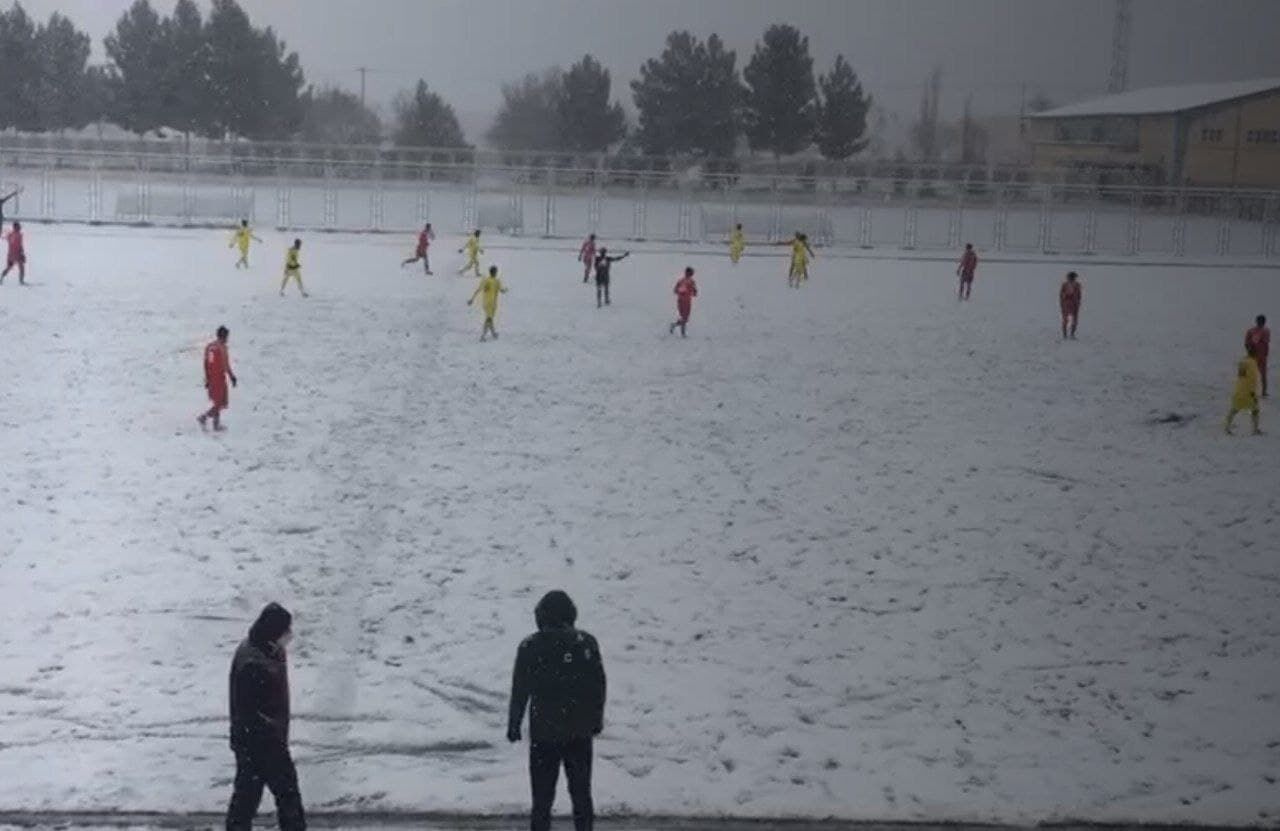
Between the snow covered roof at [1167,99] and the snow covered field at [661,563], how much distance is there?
26090 millimetres

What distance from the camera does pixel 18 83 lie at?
2500 inches

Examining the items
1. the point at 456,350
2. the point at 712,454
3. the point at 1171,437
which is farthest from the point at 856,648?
the point at 456,350

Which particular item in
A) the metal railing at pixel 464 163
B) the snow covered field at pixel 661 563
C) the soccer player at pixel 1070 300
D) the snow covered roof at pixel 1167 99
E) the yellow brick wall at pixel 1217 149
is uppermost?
the snow covered roof at pixel 1167 99

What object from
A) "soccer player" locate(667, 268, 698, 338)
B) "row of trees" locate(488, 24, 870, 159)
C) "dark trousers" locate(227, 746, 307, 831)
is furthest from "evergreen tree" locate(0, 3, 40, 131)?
"dark trousers" locate(227, 746, 307, 831)

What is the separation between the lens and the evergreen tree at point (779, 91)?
63094 mm

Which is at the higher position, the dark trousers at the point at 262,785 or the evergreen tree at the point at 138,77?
the evergreen tree at the point at 138,77

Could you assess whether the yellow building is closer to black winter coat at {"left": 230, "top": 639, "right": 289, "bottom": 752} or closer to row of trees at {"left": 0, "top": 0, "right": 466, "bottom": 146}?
row of trees at {"left": 0, "top": 0, "right": 466, "bottom": 146}

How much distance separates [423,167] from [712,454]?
32446mm

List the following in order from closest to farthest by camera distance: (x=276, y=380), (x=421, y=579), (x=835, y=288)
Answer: (x=421, y=579), (x=276, y=380), (x=835, y=288)

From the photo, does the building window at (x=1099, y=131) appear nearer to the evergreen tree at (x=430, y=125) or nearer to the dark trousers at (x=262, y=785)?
the evergreen tree at (x=430, y=125)

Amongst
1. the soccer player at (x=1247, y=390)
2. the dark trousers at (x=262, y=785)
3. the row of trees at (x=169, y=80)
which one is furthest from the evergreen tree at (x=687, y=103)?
the dark trousers at (x=262, y=785)

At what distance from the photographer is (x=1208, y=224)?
45.9 metres

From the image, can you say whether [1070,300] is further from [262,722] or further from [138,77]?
[138,77]

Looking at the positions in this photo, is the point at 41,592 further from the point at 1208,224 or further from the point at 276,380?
the point at 1208,224
